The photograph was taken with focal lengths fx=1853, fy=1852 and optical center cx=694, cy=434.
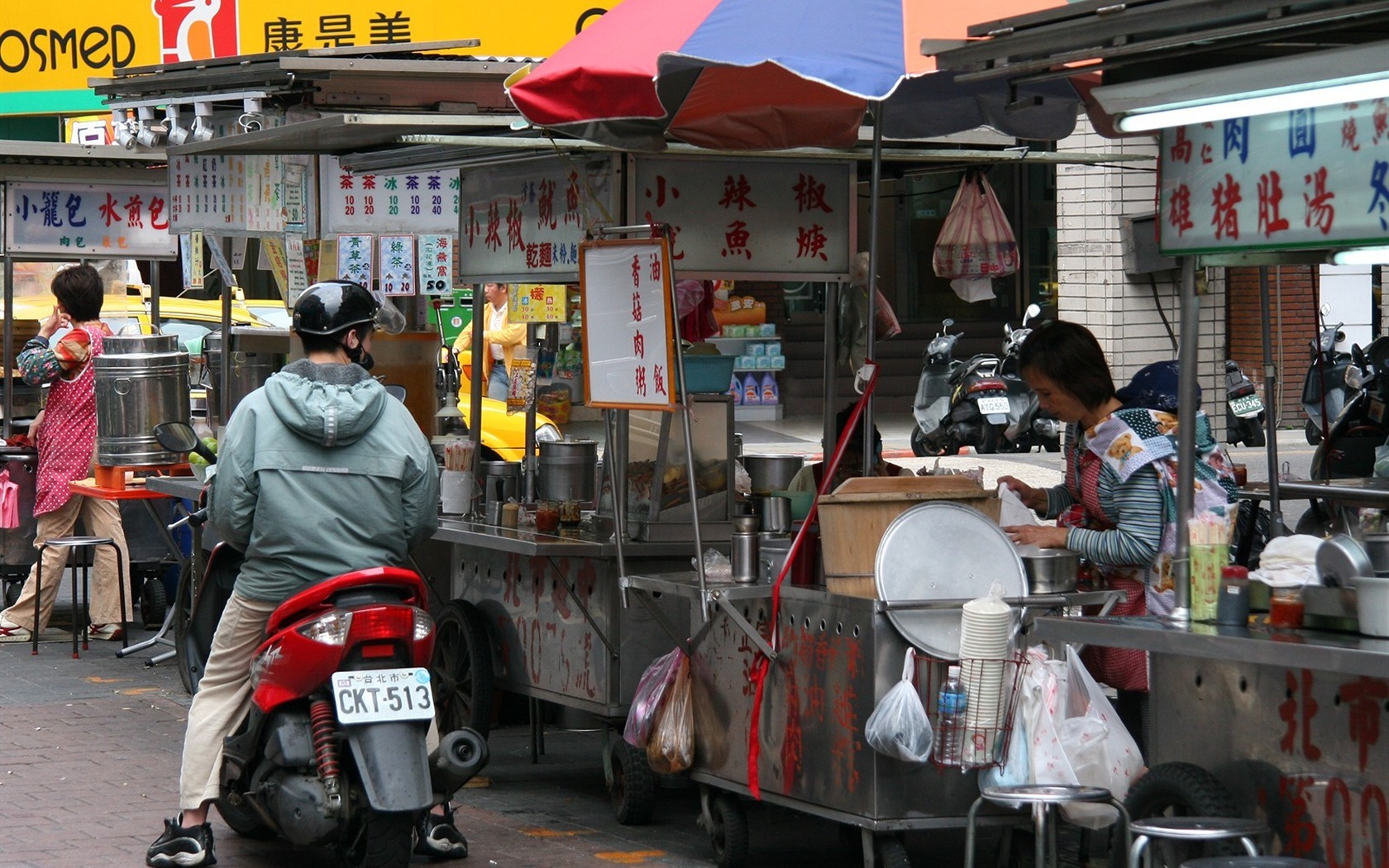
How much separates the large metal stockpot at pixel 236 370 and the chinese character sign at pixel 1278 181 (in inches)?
235

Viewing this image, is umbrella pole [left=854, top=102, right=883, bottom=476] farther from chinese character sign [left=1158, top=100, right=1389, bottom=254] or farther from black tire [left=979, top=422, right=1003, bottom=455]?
black tire [left=979, top=422, right=1003, bottom=455]

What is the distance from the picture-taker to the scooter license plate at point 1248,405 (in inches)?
588

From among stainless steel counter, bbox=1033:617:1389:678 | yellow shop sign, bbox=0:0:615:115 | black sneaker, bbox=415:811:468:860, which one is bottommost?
black sneaker, bbox=415:811:468:860

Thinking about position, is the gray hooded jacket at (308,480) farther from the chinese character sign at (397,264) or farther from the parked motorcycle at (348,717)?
the chinese character sign at (397,264)

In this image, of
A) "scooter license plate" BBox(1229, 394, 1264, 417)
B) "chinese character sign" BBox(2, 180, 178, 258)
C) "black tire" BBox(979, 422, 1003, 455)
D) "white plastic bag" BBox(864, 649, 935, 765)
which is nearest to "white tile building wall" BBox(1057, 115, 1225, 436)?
"scooter license plate" BBox(1229, 394, 1264, 417)

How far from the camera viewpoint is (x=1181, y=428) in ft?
15.2

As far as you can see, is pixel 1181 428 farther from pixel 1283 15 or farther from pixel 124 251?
pixel 124 251

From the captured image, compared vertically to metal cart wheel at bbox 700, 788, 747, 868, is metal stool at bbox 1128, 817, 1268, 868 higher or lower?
higher

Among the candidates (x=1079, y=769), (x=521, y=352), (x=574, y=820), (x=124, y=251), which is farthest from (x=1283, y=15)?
→ (x=521, y=352)

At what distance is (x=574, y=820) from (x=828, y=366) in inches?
80.9

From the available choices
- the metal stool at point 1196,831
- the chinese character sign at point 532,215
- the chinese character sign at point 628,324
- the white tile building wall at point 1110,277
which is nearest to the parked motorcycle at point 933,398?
the white tile building wall at point 1110,277

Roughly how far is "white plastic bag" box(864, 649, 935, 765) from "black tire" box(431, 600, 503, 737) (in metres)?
2.47

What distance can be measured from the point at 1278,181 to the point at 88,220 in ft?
28.9

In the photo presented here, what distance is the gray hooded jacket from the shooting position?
18.1 ft
